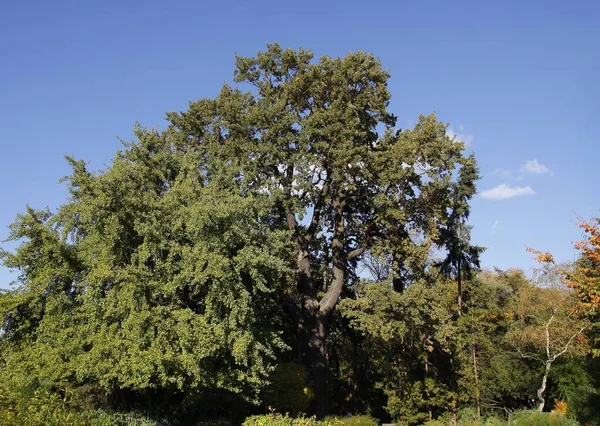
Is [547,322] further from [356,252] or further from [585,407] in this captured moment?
[356,252]

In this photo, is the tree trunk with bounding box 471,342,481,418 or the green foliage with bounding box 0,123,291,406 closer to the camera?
the green foliage with bounding box 0,123,291,406

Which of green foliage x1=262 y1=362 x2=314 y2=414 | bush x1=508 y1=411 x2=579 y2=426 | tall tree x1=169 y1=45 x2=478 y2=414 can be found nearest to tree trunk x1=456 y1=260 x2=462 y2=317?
tall tree x1=169 y1=45 x2=478 y2=414

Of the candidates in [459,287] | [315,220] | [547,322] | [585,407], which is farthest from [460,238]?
[585,407]

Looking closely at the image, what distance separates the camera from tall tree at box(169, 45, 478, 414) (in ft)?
67.3

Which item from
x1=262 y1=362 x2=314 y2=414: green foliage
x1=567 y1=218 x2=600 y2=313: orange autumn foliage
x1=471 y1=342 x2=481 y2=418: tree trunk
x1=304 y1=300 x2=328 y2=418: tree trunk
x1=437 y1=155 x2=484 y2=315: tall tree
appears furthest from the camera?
x1=437 y1=155 x2=484 y2=315: tall tree

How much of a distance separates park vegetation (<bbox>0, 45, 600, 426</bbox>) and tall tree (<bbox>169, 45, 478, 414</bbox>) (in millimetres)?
100

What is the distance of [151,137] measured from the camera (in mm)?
18688

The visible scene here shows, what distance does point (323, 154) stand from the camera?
2092cm

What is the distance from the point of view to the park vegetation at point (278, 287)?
1360 centimetres

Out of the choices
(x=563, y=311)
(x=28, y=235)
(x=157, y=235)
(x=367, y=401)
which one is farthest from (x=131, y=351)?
(x=367, y=401)

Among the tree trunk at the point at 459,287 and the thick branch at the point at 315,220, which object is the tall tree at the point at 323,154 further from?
the tree trunk at the point at 459,287

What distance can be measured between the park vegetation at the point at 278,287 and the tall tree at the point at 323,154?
10 centimetres

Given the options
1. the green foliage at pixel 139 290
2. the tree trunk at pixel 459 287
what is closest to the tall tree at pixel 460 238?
the tree trunk at pixel 459 287

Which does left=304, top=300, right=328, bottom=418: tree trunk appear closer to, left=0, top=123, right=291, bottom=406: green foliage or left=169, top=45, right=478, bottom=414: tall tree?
left=169, top=45, right=478, bottom=414: tall tree
